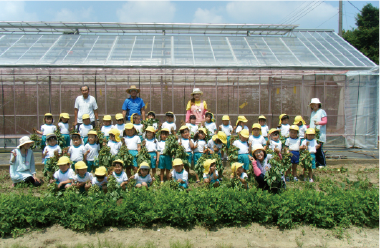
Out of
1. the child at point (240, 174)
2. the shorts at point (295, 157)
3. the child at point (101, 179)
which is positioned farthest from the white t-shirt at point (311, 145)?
the child at point (101, 179)

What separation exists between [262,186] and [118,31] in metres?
12.3

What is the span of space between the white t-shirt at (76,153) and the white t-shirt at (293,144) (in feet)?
15.1

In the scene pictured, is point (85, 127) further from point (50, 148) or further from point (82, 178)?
point (82, 178)

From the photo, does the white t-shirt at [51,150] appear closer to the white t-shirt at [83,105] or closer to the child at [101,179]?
the white t-shirt at [83,105]

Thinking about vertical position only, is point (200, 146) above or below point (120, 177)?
above

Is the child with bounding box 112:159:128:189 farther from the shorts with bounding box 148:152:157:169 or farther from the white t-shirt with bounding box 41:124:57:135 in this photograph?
the white t-shirt with bounding box 41:124:57:135

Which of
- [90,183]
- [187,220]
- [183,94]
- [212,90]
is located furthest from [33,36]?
[187,220]

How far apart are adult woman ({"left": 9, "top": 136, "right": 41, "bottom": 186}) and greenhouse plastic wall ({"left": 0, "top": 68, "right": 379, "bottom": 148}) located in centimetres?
433

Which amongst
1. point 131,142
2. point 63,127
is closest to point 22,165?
point 63,127

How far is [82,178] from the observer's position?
5148mm

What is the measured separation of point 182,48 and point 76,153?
7765 millimetres

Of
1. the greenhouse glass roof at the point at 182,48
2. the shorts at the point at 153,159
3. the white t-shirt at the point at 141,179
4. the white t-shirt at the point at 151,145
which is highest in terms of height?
the greenhouse glass roof at the point at 182,48

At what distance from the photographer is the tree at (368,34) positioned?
23.2 meters

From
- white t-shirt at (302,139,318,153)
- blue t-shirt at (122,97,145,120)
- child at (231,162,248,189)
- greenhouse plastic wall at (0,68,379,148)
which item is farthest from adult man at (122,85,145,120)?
white t-shirt at (302,139,318,153)
